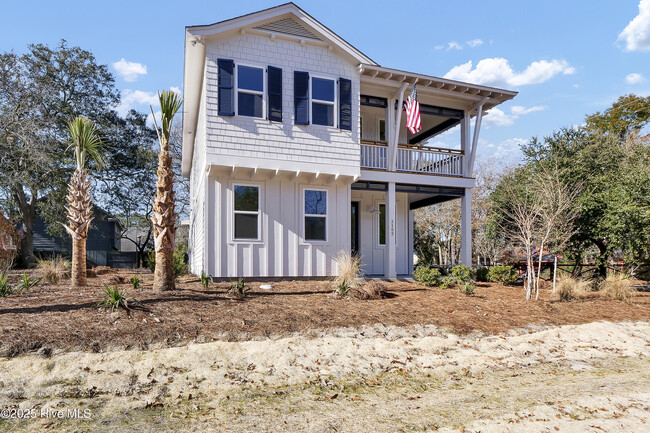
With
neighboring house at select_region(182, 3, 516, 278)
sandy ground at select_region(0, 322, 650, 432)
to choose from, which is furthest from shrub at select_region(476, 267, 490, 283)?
sandy ground at select_region(0, 322, 650, 432)

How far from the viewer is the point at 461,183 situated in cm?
1416

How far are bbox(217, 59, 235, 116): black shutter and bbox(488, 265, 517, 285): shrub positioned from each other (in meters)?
9.32

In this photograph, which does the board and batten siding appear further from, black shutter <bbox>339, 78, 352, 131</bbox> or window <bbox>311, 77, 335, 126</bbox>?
black shutter <bbox>339, 78, 352, 131</bbox>

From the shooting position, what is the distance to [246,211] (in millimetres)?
11672

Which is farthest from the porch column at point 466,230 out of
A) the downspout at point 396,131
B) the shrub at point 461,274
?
the downspout at point 396,131

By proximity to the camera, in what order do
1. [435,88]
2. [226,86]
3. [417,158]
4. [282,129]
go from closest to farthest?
[226,86]
[282,129]
[435,88]
[417,158]

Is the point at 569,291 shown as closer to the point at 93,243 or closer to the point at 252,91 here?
the point at 252,91

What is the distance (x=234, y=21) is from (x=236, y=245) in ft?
19.0

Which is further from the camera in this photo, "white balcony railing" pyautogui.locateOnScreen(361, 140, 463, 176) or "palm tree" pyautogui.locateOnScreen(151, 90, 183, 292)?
"white balcony railing" pyautogui.locateOnScreen(361, 140, 463, 176)

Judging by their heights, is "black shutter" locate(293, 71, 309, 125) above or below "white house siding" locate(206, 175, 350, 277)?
above

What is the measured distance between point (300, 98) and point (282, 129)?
1.04 meters

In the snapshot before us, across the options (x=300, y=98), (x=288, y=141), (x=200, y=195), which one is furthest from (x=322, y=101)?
(x=200, y=195)

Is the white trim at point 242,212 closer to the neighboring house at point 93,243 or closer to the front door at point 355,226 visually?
the front door at point 355,226

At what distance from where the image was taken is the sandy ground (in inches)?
175
